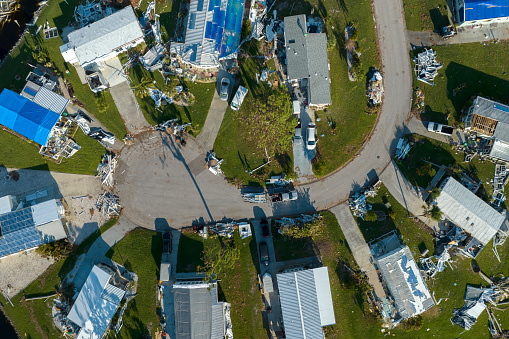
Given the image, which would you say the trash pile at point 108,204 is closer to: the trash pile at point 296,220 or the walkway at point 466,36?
the trash pile at point 296,220

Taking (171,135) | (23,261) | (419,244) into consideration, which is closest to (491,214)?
(419,244)

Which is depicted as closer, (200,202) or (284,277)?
(284,277)

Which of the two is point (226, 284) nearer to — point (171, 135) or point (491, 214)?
point (171, 135)

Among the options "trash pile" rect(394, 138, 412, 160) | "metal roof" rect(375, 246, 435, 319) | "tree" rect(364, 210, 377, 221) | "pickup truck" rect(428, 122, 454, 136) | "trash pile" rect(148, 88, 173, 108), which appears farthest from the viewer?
"trash pile" rect(148, 88, 173, 108)

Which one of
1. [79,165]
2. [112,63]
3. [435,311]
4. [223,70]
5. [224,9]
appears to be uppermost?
[224,9]

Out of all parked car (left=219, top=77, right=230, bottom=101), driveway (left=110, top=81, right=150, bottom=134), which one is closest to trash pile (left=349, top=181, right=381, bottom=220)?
parked car (left=219, top=77, right=230, bottom=101)

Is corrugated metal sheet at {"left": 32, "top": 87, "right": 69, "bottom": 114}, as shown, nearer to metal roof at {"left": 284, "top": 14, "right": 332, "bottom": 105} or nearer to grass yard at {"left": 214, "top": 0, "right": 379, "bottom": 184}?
grass yard at {"left": 214, "top": 0, "right": 379, "bottom": 184}
